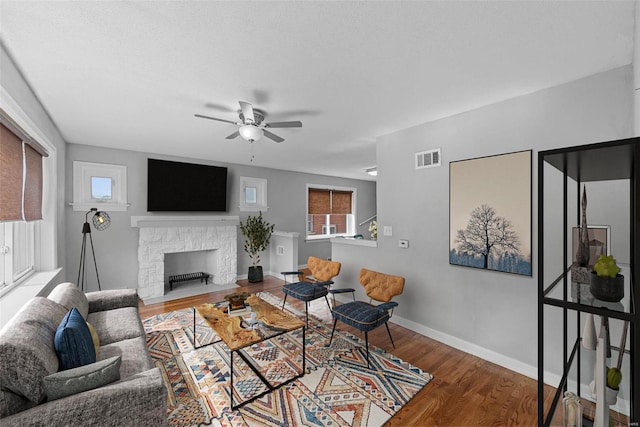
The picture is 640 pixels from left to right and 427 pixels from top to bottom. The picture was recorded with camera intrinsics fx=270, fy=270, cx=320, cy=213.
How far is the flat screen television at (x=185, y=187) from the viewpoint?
4777mm

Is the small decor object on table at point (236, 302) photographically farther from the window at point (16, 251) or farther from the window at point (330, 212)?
the window at point (330, 212)

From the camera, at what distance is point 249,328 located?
7.97ft

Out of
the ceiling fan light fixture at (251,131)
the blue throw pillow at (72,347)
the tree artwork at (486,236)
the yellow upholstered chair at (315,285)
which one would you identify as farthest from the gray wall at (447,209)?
the blue throw pillow at (72,347)

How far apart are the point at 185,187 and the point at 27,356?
4.06 meters

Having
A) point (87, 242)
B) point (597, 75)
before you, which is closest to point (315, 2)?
point (597, 75)

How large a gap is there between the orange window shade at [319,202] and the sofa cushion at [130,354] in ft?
17.6

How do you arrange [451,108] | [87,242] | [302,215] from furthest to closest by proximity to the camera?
1. [302,215]
2. [87,242]
3. [451,108]

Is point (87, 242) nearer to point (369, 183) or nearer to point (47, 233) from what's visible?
point (47, 233)

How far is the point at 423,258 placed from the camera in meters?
3.20

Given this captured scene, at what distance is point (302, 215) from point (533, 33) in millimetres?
5795

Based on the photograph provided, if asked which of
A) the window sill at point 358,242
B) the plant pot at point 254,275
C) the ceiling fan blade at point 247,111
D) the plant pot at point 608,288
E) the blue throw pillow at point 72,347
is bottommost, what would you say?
the plant pot at point 254,275

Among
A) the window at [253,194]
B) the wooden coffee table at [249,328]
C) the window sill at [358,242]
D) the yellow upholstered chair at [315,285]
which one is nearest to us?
the wooden coffee table at [249,328]

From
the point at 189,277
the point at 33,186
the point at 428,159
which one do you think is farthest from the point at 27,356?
the point at 189,277

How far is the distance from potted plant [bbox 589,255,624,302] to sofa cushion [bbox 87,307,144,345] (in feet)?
9.86
